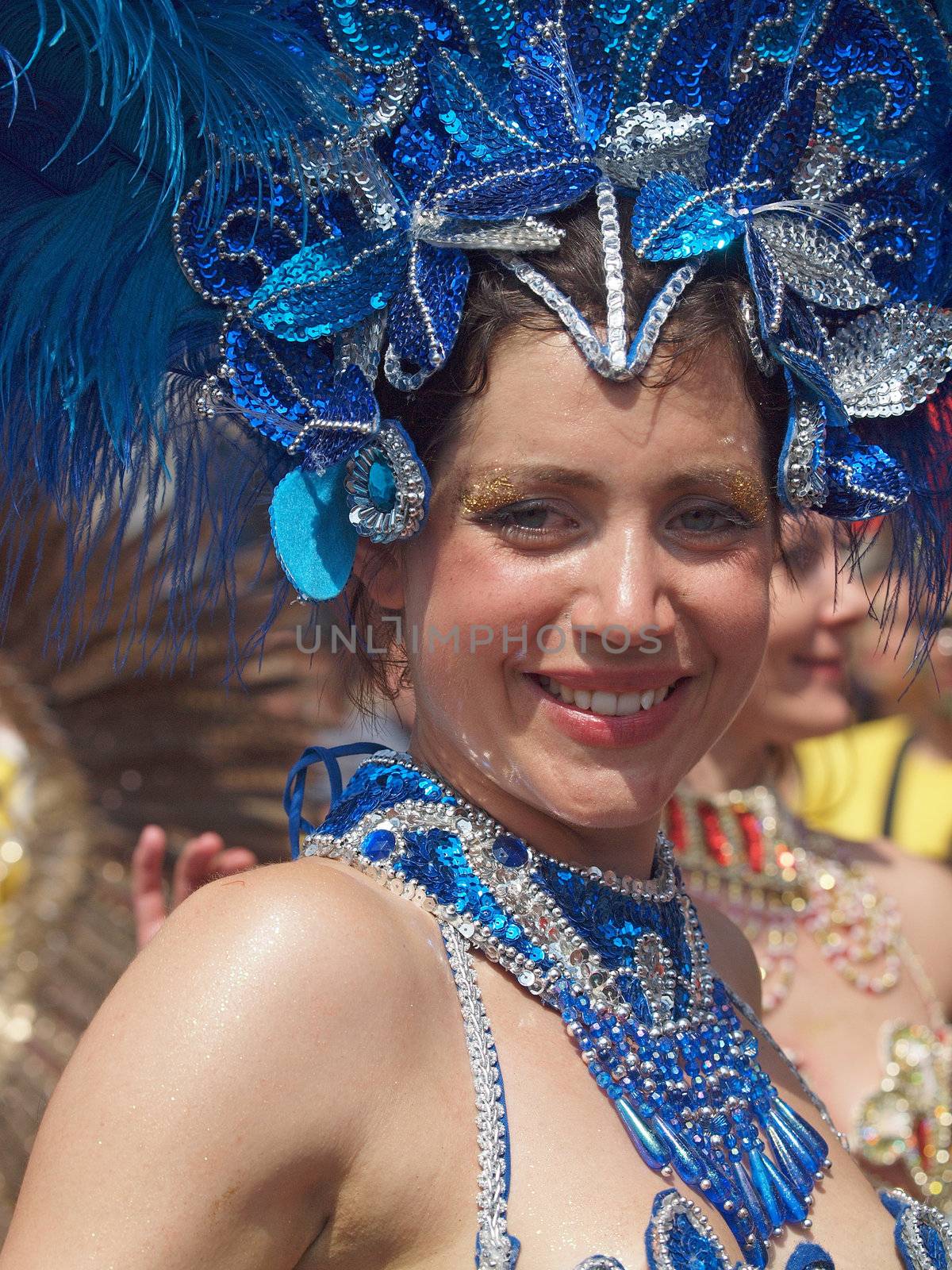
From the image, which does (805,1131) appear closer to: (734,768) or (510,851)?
(510,851)

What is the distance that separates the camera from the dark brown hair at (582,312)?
4.99 ft

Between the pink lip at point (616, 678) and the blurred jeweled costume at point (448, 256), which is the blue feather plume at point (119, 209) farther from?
the pink lip at point (616, 678)

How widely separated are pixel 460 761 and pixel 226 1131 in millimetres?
517

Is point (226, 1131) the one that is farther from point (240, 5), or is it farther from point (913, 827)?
point (913, 827)

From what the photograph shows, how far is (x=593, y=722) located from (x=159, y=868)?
122cm

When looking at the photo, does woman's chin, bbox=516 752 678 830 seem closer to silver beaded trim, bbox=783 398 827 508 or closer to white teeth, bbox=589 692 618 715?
white teeth, bbox=589 692 618 715

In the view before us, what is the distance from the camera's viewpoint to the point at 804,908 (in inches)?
121

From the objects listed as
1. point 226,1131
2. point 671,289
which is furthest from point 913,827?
point 226,1131

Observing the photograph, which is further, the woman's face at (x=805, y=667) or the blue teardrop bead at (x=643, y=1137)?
the woman's face at (x=805, y=667)

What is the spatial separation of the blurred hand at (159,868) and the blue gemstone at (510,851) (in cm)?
91

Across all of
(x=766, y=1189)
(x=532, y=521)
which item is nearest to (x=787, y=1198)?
(x=766, y=1189)

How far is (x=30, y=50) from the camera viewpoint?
146cm

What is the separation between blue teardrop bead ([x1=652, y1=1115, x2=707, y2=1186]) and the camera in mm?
→ 1479

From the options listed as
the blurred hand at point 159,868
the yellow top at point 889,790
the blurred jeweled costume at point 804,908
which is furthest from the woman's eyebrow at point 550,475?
the yellow top at point 889,790
